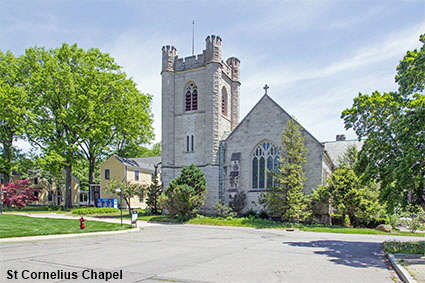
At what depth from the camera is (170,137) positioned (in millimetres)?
32375

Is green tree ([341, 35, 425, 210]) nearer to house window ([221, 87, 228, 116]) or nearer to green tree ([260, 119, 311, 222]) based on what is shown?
green tree ([260, 119, 311, 222])

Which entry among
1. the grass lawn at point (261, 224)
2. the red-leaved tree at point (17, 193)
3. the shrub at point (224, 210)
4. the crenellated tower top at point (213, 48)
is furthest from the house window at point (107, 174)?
the crenellated tower top at point (213, 48)

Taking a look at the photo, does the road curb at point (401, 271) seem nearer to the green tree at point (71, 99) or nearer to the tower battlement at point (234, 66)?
the tower battlement at point (234, 66)

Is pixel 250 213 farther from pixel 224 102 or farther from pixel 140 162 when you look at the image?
pixel 140 162

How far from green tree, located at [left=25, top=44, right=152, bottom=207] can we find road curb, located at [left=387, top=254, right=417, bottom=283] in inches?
1176

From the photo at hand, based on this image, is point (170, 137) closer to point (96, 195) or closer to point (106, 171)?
point (106, 171)

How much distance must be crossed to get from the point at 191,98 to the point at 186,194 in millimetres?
10748

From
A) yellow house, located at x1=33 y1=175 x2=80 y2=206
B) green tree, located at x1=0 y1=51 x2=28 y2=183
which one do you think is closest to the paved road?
green tree, located at x1=0 y1=51 x2=28 y2=183

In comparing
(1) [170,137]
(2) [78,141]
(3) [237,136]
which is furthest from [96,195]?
(3) [237,136]

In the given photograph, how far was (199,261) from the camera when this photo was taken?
394 inches

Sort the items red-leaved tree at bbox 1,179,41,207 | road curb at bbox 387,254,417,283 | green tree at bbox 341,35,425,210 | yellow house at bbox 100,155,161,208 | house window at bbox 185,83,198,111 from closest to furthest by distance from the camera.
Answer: road curb at bbox 387,254,417,283
green tree at bbox 341,35,425,210
house window at bbox 185,83,198,111
red-leaved tree at bbox 1,179,41,207
yellow house at bbox 100,155,161,208

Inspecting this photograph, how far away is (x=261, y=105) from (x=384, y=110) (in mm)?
15247

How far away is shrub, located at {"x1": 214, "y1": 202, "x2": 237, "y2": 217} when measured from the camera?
27188 millimetres

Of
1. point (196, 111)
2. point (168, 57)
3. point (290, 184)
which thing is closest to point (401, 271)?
point (290, 184)
